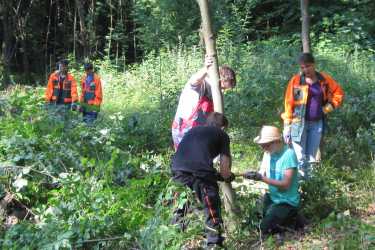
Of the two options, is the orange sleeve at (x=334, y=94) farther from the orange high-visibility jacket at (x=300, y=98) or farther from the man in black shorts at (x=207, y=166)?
the man in black shorts at (x=207, y=166)

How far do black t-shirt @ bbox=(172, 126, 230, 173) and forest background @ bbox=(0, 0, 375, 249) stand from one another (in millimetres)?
262

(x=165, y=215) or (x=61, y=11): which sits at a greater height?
(x=61, y=11)

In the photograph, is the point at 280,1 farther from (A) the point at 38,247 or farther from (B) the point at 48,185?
(A) the point at 38,247

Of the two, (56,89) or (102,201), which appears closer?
(102,201)

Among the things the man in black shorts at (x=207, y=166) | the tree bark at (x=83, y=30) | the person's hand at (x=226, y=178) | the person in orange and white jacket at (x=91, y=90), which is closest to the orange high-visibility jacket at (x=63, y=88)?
the person in orange and white jacket at (x=91, y=90)

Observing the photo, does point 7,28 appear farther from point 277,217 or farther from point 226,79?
point 277,217

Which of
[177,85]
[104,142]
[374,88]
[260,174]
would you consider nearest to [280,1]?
[177,85]

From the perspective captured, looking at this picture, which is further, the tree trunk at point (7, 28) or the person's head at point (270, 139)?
the tree trunk at point (7, 28)

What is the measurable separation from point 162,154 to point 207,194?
3.62 metres

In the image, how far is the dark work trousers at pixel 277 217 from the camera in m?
5.46

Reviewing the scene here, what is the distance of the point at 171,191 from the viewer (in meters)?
5.00

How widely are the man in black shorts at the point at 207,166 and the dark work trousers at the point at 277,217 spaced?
595 millimetres

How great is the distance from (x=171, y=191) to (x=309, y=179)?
1848 millimetres

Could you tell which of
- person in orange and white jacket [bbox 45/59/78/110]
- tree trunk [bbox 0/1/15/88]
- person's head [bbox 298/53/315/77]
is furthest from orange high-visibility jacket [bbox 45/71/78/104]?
tree trunk [bbox 0/1/15/88]
